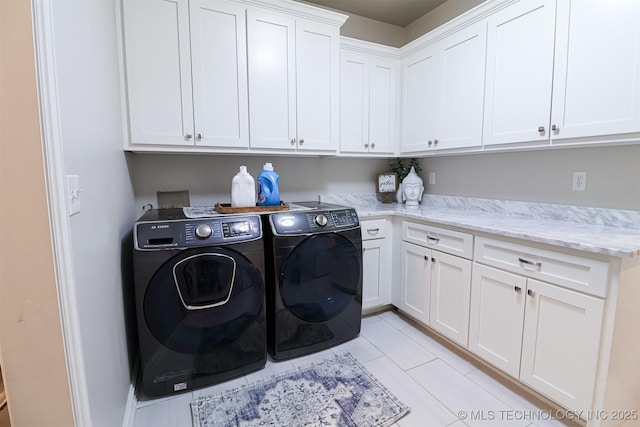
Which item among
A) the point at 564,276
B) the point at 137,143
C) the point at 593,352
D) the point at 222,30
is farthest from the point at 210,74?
the point at 593,352

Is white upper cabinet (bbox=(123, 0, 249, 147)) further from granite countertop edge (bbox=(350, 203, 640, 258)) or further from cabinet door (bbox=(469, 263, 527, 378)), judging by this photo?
cabinet door (bbox=(469, 263, 527, 378))

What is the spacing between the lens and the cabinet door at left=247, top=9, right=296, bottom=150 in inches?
78.8

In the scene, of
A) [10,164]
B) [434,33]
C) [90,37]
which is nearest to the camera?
[10,164]

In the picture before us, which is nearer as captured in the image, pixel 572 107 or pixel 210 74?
pixel 572 107

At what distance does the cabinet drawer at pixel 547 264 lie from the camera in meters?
1.26

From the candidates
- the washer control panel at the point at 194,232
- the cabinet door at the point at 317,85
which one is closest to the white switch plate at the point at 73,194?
the washer control panel at the point at 194,232

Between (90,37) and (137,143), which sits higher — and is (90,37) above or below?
above

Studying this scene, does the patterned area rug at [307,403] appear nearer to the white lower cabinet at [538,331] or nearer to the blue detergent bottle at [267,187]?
the white lower cabinet at [538,331]

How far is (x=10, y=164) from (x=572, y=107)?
2252 mm

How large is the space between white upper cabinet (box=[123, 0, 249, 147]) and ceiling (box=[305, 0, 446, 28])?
3.51 ft

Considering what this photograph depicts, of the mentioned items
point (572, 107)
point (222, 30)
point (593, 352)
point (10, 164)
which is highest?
point (222, 30)

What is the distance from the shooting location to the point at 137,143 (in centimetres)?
178

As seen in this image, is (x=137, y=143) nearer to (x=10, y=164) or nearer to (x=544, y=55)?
(x=10, y=164)

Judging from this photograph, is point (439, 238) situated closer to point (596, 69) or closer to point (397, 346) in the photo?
point (397, 346)
